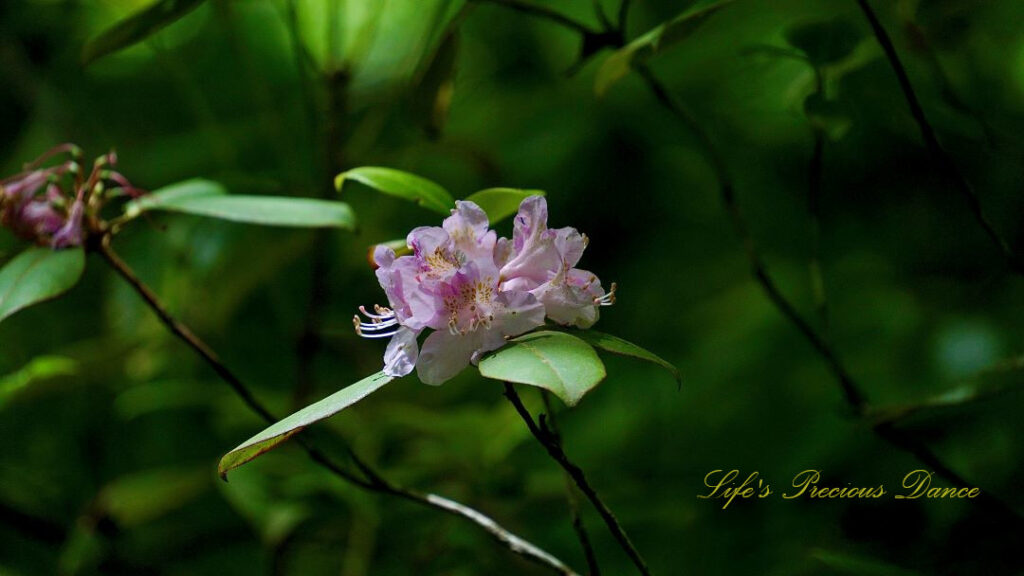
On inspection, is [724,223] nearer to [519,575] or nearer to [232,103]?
[519,575]

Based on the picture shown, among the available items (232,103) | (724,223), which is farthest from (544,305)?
(232,103)

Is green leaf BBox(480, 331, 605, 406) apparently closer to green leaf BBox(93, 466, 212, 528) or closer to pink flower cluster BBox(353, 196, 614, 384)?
pink flower cluster BBox(353, 196, 614, 384)

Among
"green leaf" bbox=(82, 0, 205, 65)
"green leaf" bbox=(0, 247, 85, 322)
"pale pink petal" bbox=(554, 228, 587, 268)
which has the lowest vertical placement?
"green leaf" bbox=(0, 247, 85, 322)

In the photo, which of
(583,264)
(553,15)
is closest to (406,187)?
(553,15)

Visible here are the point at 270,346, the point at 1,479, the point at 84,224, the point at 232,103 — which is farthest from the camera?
the point at 232,103

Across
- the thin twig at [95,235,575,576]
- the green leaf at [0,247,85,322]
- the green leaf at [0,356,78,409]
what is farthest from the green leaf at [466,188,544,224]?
the green leaf at [0,356,78,409]

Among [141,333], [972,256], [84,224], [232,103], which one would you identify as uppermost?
[84,224]
